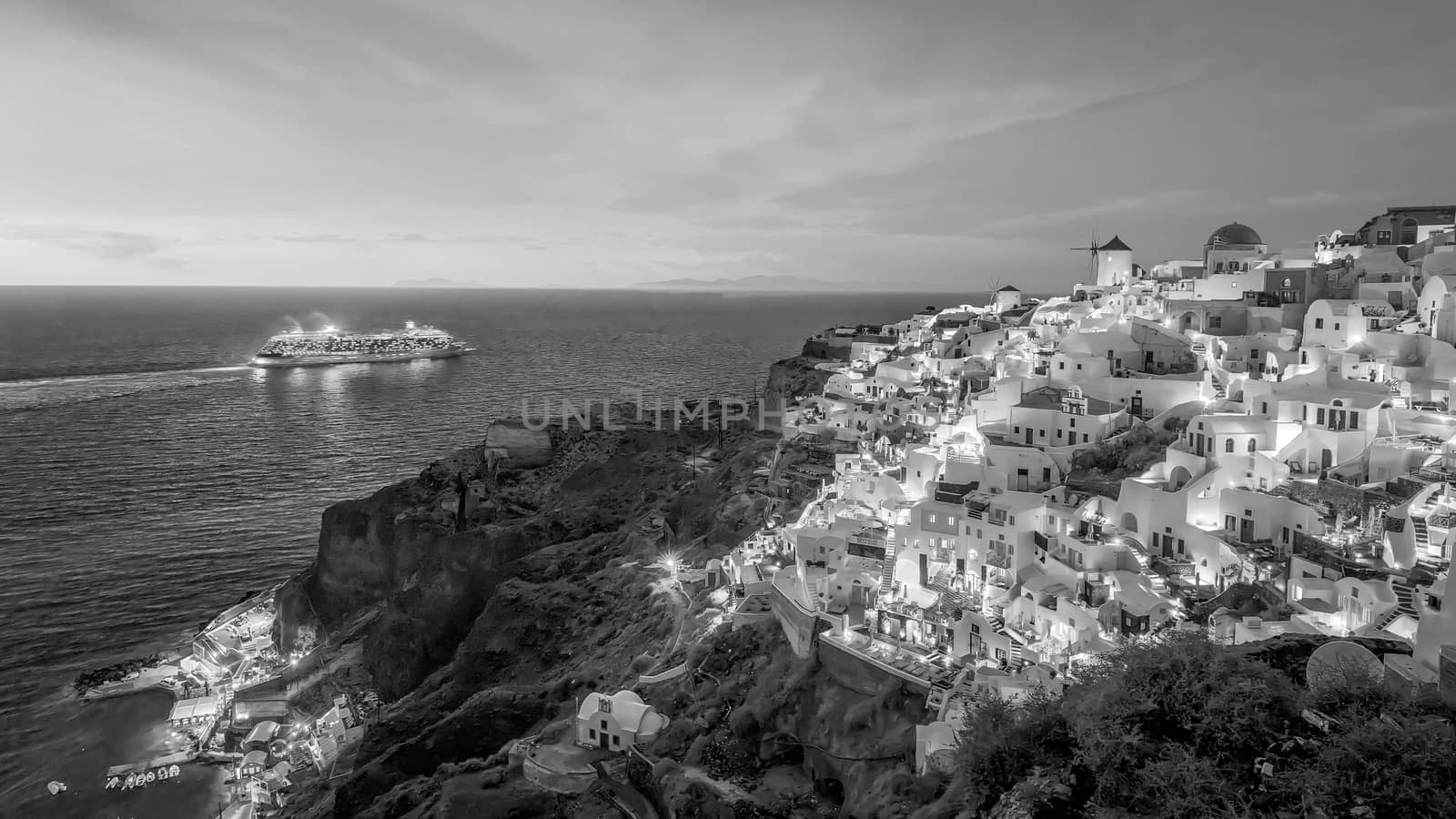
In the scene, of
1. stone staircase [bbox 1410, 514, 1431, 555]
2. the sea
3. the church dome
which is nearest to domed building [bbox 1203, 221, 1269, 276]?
the church dome

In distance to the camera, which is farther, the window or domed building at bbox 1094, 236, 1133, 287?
domed building at bbox 1094, 236, 1133, 287

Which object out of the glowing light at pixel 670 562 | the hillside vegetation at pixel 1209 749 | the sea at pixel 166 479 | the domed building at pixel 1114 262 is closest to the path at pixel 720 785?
the hillside vegetation at pixel 1209 749

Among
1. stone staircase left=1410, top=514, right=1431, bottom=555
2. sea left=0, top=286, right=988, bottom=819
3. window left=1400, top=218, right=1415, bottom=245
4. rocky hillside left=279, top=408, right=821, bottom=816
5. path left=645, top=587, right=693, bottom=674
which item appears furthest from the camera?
window left=1400, top=218, right=1415, bottom=245

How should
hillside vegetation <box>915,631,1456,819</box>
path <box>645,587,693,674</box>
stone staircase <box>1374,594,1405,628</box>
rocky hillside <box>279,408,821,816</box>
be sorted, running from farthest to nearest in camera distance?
rocky hillside <box>279,408,821,816</box>
path <box>645,587,693,674</box>
stone staircase <box>1374,594,1405,628</box>
hillside vegetation <box>915,631,1456,819</box>

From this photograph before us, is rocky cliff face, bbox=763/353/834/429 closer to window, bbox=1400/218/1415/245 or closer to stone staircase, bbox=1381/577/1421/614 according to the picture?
window, bbox=1400/218/1415/245

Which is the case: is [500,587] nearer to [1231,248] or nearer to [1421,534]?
[1421,534]

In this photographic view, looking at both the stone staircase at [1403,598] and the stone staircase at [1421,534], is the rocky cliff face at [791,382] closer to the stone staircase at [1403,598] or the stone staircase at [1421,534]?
the stone staircase at [1421,534]

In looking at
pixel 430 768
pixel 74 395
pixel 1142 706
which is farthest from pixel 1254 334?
pixel 74 395

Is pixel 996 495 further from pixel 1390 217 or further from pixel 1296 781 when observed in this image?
pixel 1390 217
